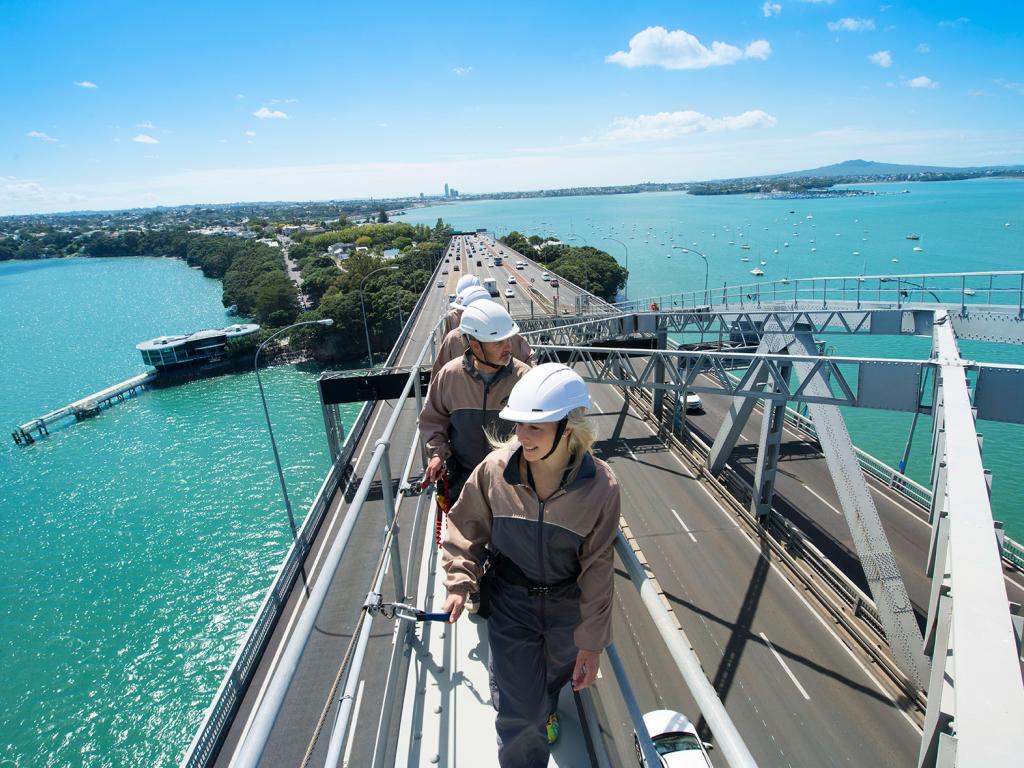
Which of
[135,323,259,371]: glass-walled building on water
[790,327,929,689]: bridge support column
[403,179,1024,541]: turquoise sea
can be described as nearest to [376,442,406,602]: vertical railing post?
[790,327,929,689]: bridge support column

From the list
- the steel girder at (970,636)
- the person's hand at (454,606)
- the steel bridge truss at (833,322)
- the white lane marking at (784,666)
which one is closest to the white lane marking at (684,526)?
the white lane marking at (784,666)

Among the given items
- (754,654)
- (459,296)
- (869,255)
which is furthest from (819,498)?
(869,255)

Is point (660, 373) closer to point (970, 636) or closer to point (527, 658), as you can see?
point (970, 636)

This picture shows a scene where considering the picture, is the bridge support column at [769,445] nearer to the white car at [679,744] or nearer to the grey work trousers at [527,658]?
the white car at [679,744]

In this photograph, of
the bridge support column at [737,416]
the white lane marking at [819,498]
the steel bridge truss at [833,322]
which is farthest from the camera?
the white lane marking at [819,498]

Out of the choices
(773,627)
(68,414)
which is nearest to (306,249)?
(68,414)

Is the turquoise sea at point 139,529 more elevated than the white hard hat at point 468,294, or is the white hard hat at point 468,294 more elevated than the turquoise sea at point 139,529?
the white hard hat at point 468,294
